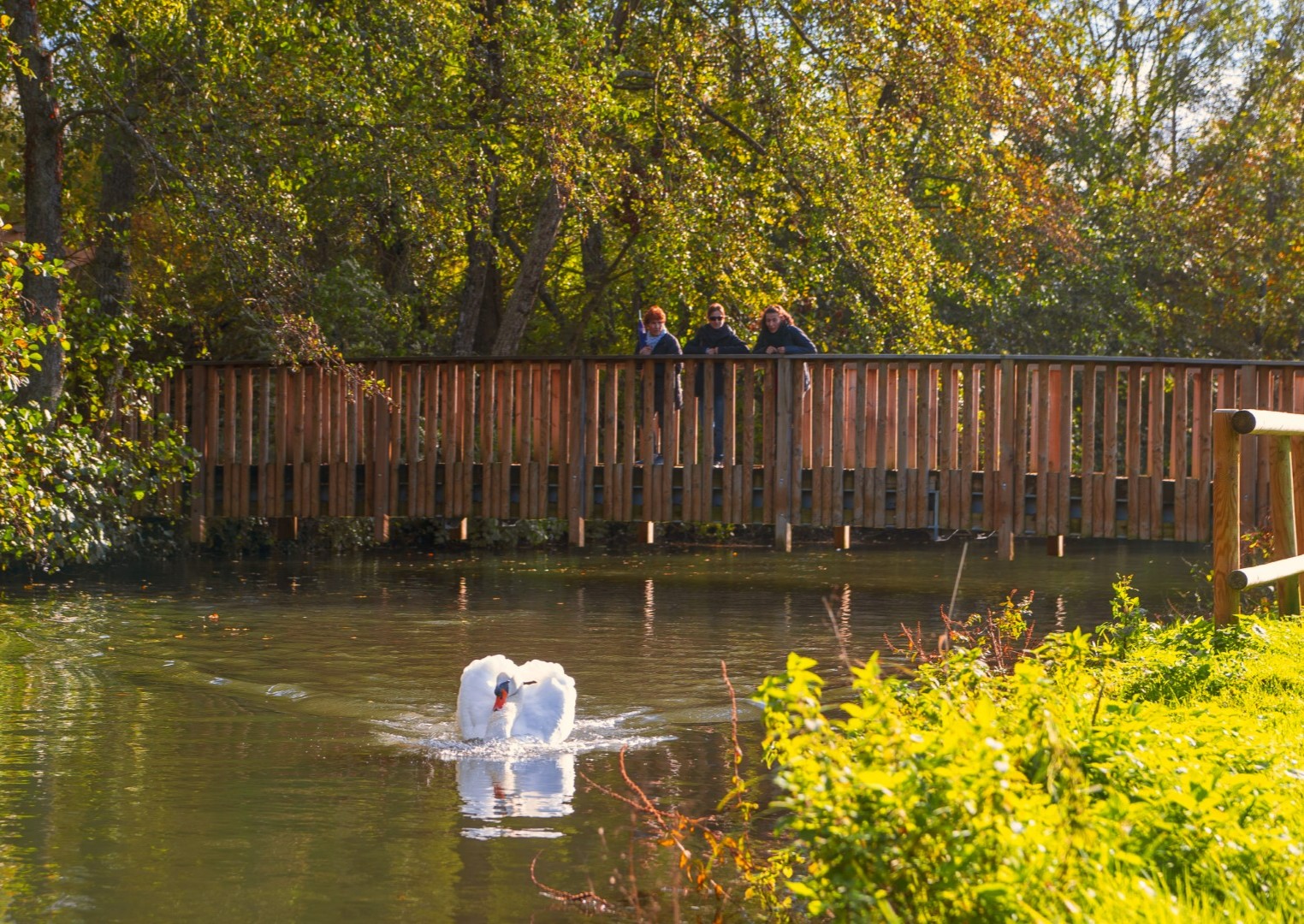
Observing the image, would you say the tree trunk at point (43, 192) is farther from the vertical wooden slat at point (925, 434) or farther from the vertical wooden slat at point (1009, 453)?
the vertical wooden slat at point (1009, 453)

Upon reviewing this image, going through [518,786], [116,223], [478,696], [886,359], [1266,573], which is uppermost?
[116,223]

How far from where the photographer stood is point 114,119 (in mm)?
15578

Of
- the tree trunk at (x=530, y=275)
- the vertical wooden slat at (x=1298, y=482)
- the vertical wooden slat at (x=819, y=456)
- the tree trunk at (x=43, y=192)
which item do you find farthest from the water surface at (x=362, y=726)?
the tree trunk at (x=530, y=275)

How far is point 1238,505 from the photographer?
7.77 meters

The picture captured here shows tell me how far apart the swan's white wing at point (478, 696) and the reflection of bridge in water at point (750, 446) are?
8156 mm

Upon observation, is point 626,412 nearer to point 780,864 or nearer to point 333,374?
point 333,374

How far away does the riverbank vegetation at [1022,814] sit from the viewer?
3.64 meters

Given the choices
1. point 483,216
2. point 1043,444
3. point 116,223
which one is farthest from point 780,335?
point 116,223

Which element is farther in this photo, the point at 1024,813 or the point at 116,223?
the point at 116,223

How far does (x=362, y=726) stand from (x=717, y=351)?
8.82m

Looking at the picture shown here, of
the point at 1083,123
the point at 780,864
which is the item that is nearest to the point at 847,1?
the point at 1083,123

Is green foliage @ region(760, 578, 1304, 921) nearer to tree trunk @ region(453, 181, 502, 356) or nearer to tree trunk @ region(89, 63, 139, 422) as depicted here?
tree trunk @ region(89, 63, 139, 422)

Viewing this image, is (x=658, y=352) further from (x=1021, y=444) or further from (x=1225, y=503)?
(x=1225, y=503)

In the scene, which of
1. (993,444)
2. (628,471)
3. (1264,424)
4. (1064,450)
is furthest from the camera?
(628,471)
